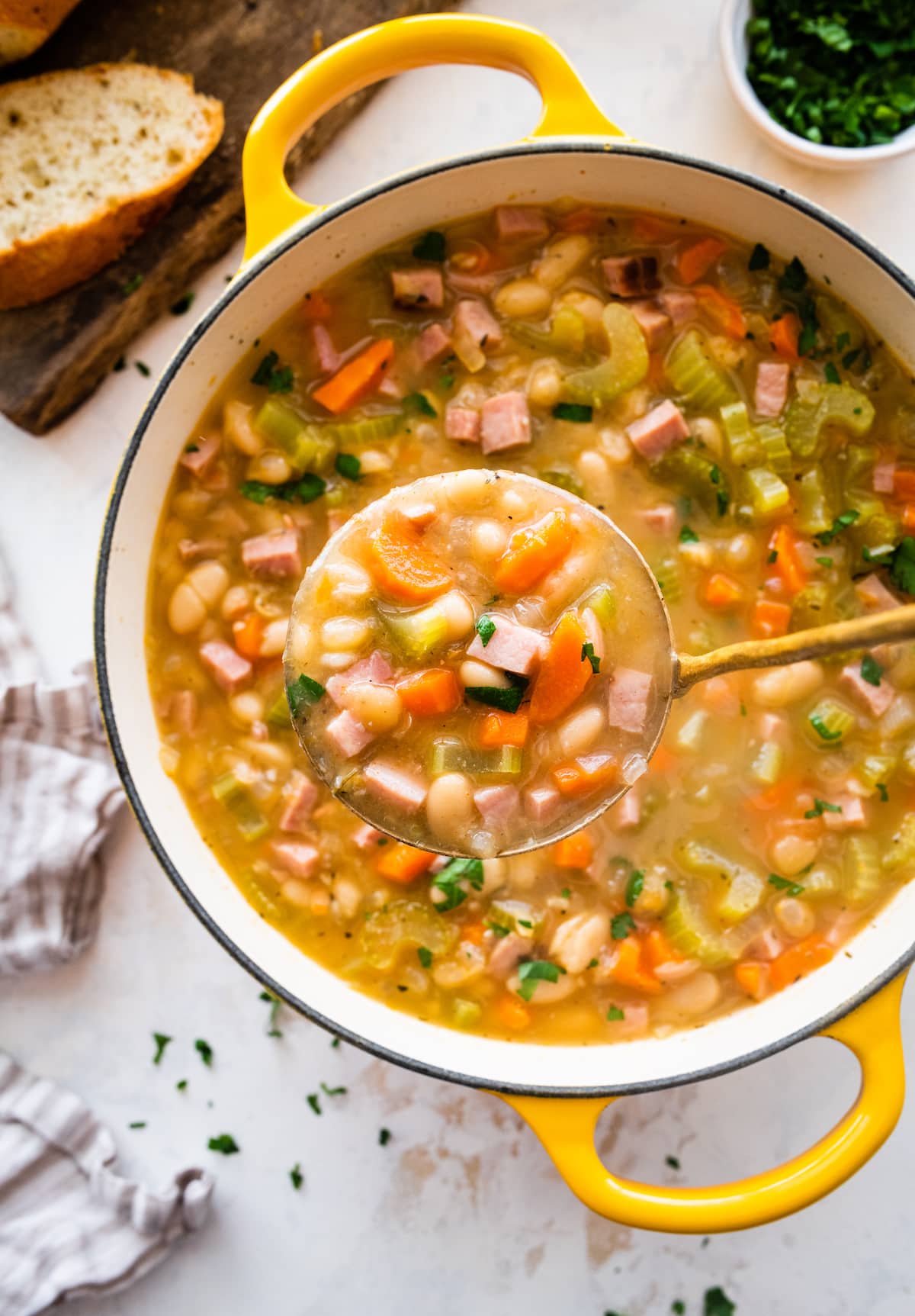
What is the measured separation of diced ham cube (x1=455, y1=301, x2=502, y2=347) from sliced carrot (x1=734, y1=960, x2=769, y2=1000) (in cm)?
173

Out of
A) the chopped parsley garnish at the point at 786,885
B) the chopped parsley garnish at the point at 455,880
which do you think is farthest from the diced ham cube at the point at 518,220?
the chopped parsley garnish at the point at 786,885

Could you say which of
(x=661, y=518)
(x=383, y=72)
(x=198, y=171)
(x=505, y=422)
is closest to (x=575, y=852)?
(x=661, y=518)

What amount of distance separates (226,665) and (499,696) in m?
0.90

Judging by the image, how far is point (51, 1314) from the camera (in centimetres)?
326

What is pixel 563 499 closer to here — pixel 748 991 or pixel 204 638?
pixel 204 638

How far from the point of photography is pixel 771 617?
296 cm

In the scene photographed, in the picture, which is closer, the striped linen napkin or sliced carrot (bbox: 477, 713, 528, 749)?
sliced carrot (bbox: 477, 713, 528, 749)

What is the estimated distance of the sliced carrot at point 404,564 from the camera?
2.46 meters

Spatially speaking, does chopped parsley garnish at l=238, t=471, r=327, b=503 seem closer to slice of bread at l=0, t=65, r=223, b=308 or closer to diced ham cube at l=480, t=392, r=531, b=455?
diced ham cube at l=480, t=392, r=531, b=455

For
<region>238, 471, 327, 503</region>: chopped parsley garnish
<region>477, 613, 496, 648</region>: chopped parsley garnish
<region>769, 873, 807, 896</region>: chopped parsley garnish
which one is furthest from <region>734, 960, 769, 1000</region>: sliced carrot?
<region>238, 471, 327, 503</region>: chopped parsley garnish

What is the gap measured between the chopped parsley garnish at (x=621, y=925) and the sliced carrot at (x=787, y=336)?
4.91 feet

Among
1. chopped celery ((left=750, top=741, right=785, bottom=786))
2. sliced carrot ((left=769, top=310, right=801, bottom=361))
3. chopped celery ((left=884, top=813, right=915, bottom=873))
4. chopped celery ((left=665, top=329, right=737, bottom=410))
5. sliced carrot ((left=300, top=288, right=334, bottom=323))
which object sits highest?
sliced carrot ((left=300, top=288, right=334, bottom=323))

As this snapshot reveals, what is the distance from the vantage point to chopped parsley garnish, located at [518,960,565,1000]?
2.96 metres

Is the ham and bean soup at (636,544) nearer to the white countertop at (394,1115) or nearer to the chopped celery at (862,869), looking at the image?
the chopped celery at (862,869)
